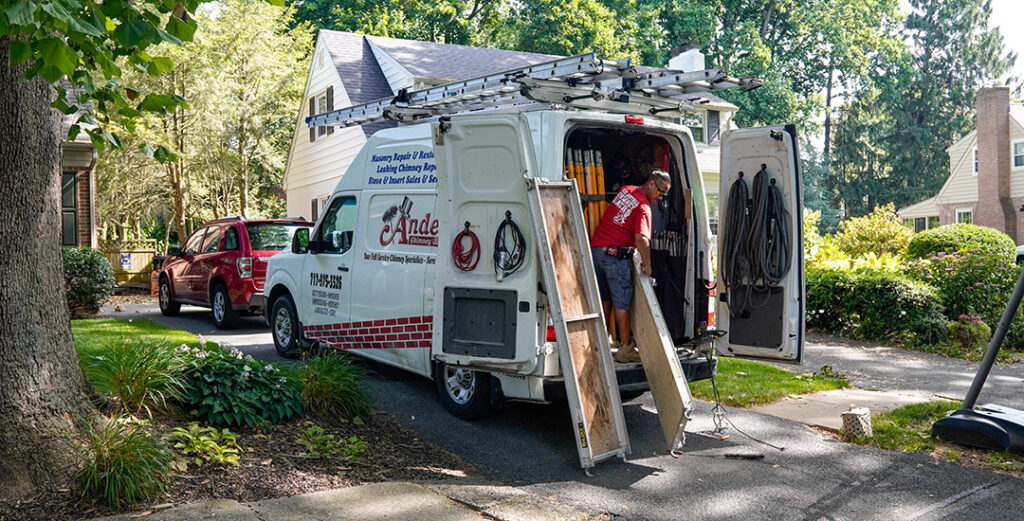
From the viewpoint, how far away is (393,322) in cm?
758

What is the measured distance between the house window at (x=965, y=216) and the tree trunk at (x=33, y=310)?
36871mm

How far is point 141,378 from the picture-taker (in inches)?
215

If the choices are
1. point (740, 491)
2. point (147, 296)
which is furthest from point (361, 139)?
point (740, 491)

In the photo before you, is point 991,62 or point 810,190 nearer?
point 810,190

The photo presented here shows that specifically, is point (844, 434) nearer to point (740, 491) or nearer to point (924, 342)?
point (740, 491)

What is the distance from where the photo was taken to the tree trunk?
4523 millimetres

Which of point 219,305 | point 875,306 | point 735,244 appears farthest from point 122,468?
point 875,306

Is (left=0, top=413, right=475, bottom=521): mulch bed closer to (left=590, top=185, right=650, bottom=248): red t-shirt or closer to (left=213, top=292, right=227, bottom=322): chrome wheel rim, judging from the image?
(left=590, top=185, right=650, bottom=248): red t-shirt

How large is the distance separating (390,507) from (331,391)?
2.12m

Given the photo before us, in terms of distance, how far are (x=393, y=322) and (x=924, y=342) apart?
7.83 metres

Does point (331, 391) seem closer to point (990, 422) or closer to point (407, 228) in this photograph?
point (407, 228)

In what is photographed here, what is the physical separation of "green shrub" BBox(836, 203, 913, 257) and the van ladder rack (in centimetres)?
1496

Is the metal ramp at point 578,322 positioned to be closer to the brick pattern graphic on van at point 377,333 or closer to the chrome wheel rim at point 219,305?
the brick pattern graphic on van at point 377,333

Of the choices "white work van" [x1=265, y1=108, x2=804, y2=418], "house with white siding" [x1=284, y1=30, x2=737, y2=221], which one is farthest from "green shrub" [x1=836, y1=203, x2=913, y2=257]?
"white work van" [x1=265, y1=108, x2=804, y2=418]
